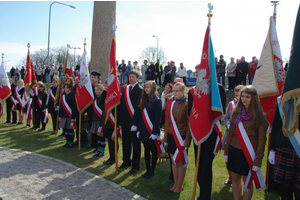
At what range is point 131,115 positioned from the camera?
6.38 meters

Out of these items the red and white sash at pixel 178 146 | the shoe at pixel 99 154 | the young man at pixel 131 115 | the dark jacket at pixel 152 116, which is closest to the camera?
the red and white sash at pixel 178 146

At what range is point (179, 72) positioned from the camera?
61.7 ft

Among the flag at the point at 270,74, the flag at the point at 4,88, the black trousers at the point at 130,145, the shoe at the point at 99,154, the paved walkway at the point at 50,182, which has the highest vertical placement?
the flag at the point at 270,74

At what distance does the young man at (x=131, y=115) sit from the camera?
20.6 feet

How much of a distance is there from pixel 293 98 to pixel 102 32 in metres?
7.26

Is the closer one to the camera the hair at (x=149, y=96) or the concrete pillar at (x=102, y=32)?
the hair at (x=149, y=96)

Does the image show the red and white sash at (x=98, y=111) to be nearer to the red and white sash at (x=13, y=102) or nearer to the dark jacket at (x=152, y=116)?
the dark jacket at (x=152, y=116)

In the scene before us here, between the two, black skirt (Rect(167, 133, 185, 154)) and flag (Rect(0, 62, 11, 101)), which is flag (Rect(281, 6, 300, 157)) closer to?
black skirt (Rect(167, 133, 185, 154))

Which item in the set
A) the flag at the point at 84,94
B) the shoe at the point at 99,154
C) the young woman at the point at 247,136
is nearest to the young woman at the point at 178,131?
the young woman at the point at 247,136

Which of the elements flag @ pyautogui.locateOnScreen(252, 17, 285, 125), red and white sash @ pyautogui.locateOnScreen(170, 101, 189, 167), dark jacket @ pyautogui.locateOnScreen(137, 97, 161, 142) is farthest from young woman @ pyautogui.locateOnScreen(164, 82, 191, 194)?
flag @ pyautogui.locateOnScreen(252, 17, 285, 125)

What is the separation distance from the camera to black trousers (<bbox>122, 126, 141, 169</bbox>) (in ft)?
20.7

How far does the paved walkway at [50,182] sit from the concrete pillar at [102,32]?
3.86 m

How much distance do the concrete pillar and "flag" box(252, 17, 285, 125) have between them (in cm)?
562

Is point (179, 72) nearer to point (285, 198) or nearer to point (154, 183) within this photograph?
point (154, 183)
